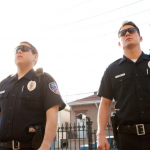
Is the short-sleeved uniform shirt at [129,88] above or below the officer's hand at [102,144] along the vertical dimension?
above

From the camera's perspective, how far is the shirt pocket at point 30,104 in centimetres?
254

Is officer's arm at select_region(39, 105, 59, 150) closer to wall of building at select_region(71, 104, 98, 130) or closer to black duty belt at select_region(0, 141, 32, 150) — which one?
black duty belt at select_region(0, 141, 32, 150)

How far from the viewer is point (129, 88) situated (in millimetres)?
2568

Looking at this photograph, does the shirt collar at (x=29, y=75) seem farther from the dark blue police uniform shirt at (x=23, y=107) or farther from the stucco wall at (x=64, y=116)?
the stucco wall at (x=64, y=116)

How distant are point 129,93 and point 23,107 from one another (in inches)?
59.9

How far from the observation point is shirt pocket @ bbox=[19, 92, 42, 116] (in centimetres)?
254

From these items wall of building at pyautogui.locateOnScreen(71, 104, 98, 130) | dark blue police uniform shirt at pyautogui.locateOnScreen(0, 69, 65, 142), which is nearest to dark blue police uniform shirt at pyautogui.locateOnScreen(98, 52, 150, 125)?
dark blue police uniform shirt at pyautogui.locateOnScreen(0, 69, 65, 142)

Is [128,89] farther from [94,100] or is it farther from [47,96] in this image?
[94,100]

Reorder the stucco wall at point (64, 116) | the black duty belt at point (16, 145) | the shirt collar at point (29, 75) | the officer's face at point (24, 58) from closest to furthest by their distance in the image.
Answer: the black duty belt at point (16, 145) → the shirt collar at point (29, 75) → the officer's face at point (24, 58) → the stucco wall at point (64, 116)

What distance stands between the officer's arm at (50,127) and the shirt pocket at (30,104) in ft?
0.61

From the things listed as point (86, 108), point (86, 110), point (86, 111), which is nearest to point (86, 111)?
point (86, 111)

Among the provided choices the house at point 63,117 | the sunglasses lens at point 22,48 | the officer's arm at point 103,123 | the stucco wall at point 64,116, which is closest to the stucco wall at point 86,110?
the house at point 63,117

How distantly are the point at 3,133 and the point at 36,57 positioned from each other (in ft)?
4.75

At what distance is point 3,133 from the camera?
2473 mm
